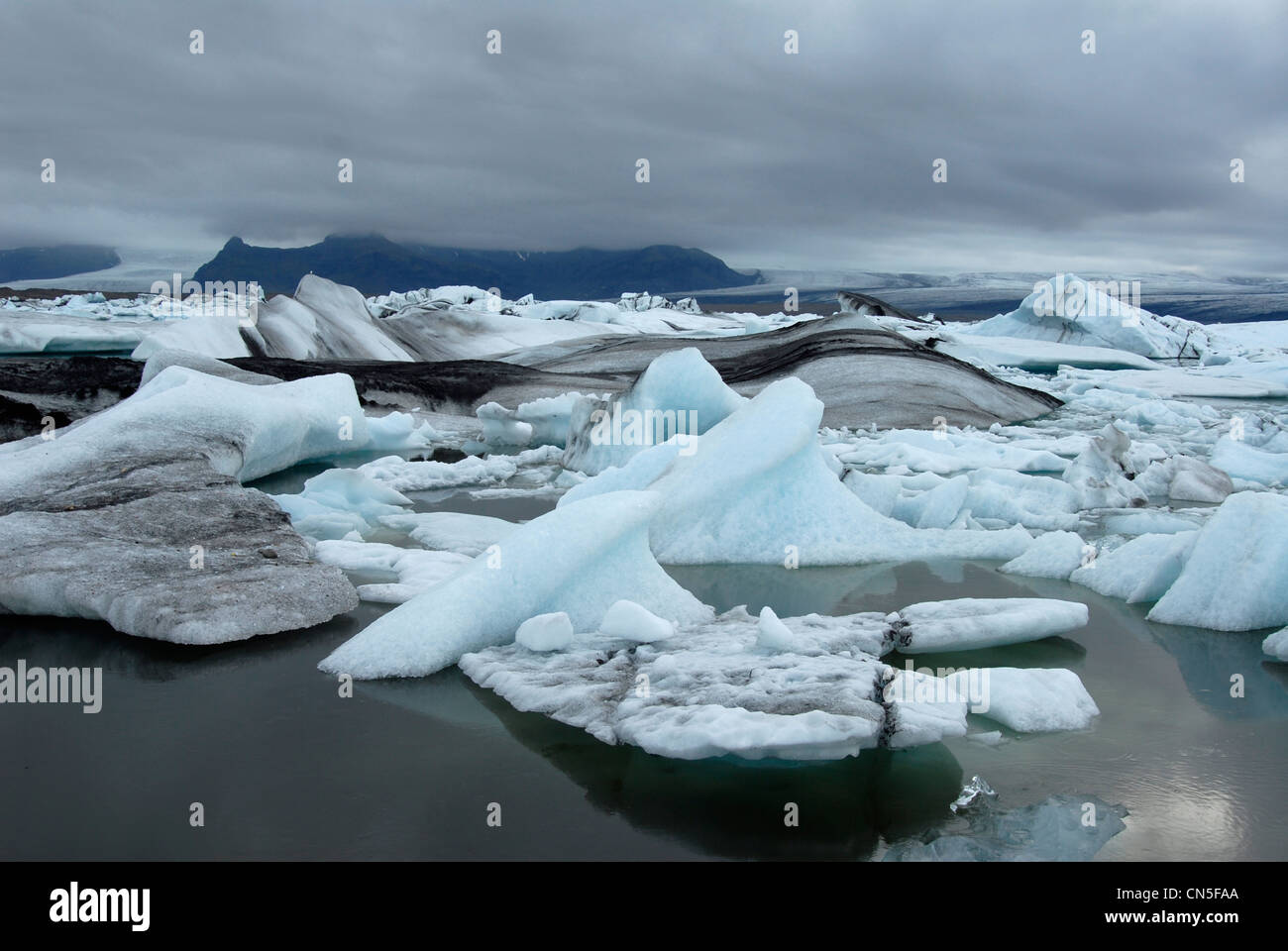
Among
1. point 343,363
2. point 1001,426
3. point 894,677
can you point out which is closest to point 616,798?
point 894,677

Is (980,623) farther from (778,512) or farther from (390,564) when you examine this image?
(390,564)

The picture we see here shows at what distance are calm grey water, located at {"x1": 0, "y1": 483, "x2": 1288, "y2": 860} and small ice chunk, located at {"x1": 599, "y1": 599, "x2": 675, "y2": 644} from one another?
1.94 feet

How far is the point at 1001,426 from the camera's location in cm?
Result: 1262

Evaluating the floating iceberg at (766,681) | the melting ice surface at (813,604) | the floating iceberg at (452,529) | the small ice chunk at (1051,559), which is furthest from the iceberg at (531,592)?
the small ice chunk at (1051,559)

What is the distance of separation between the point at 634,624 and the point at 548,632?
0.33 metres

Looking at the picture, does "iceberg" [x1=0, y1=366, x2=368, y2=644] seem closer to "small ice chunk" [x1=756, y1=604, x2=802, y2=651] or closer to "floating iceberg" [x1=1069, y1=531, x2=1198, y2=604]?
"small ice chunk" [x1=756, y1=604, x2=802, y2=651]

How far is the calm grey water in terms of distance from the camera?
2.63 m

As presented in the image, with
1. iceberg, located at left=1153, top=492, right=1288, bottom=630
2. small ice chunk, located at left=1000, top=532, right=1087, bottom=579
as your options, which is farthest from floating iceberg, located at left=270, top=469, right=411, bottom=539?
iceberg, located at left=1153, top=492, right=1288, bottom=630

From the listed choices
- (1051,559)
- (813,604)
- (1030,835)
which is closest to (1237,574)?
(1051,559)

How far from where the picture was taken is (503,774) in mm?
3000

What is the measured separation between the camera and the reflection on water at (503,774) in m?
2.63

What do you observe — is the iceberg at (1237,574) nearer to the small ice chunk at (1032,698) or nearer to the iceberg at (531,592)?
the small ice chunk at (1032,698)
